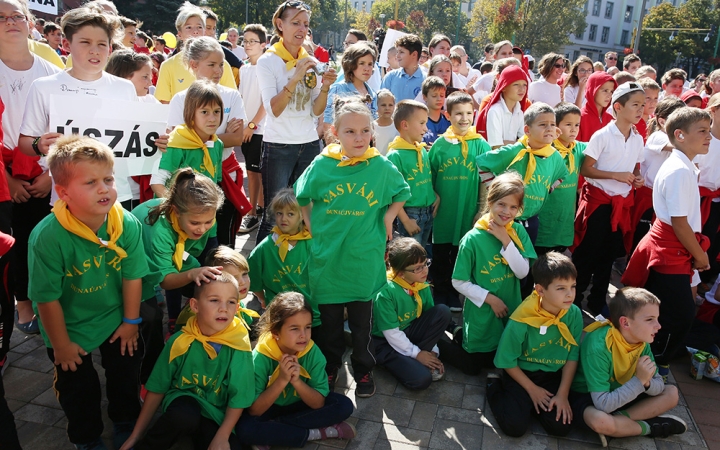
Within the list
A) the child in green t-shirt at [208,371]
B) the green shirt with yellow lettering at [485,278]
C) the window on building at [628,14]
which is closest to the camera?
the child in green t-shirt at [208,371]

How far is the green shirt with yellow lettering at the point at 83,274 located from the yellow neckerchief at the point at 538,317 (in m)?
2.20

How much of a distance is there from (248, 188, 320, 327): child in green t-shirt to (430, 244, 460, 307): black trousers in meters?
1.34

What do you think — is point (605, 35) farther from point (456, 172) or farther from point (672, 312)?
point (672, 312)

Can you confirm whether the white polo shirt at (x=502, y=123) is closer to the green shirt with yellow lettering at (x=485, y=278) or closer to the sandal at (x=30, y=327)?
the green shirt with yellow lettering at (x=485, y=278)

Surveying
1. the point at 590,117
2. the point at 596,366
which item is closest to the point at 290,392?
the point at 596,366

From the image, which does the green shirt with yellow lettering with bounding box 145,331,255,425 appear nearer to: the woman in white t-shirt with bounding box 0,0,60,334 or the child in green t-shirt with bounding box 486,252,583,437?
the child in green t-shirt with bounding box 486,252,583,437

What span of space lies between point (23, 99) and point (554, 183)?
3932 mm

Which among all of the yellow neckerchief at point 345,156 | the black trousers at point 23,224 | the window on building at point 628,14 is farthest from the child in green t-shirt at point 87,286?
the window on building at point 628,14

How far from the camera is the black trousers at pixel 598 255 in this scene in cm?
440

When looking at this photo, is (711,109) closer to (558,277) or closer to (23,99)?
(558,277)

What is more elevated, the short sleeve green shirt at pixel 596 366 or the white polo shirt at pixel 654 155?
the white polo shirt at pixel 654 155

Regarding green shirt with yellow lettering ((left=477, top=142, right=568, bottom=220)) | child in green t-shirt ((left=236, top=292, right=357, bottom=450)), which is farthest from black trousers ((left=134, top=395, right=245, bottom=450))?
green shirt with yellow lettering ((left=477, top=142, right=568, bottom=220))

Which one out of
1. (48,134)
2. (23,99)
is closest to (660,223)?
(48,134)

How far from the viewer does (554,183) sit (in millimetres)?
4230
